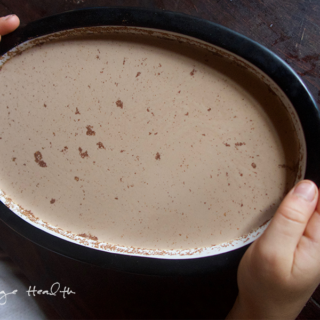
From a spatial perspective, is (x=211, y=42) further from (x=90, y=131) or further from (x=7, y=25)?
(x=7, y=25)

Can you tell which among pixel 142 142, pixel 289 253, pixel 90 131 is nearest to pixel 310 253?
pixel 289 253

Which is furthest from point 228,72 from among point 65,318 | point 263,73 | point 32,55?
point 65,318

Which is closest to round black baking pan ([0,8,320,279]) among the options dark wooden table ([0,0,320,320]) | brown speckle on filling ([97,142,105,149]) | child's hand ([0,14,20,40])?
child's hand ([0,14,20,40])

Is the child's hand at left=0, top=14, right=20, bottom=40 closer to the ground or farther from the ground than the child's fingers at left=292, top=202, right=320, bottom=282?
farther from the ground

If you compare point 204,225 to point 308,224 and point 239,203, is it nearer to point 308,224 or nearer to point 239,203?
point 239,203

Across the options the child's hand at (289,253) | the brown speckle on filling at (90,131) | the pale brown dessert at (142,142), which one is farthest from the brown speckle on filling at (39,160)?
the child's hand at (289,253)

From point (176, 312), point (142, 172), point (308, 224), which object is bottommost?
point (176, 312)

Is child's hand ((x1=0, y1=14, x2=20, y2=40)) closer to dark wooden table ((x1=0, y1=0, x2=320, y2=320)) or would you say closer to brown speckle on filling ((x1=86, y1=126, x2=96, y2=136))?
dark wooden table ((x1=0, y1=0, x2=320, y2=320))
